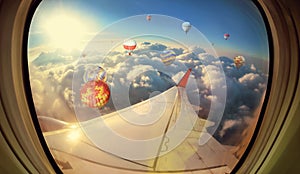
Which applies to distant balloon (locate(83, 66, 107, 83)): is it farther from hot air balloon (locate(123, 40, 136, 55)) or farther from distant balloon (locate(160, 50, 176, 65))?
distant balloon (locate(160, 50, 176, 65))

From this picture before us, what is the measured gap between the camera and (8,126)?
125cm

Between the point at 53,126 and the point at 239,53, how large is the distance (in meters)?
0.78

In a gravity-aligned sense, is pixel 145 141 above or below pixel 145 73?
below

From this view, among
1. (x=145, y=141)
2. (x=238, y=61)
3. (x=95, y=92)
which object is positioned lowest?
(x=145, y=141)

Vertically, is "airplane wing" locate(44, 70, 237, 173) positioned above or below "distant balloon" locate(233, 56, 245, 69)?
below

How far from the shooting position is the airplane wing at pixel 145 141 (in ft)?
4.13

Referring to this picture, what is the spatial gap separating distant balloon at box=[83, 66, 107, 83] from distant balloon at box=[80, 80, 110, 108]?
2 cm

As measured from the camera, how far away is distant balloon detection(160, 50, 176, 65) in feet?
4.11

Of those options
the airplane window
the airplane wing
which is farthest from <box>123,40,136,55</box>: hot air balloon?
the airplane wing

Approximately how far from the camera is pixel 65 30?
48.4 inches

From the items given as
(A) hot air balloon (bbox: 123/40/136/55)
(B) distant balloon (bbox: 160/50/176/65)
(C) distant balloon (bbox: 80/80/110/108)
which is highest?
(A) hot air balloon (bbox: 123/40/136/55)

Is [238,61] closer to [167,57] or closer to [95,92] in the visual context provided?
[167,57]

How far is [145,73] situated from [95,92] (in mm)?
207

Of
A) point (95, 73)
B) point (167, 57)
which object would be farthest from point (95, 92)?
point (167, 57)
